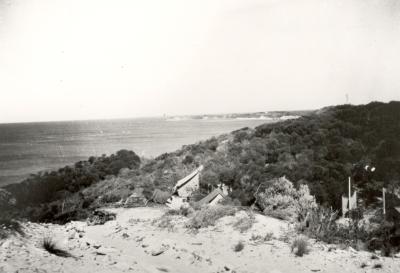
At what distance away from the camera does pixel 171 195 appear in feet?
55.4

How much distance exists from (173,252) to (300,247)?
3.42 m

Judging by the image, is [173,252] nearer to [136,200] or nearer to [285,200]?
[285,200]

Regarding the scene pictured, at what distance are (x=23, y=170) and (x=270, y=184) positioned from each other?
3689cm

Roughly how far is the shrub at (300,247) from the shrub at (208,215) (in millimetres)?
3028

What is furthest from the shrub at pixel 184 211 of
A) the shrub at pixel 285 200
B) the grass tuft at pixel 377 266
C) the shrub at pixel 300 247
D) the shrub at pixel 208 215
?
the grass tuft at pixel 377 266

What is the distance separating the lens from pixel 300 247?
973cm

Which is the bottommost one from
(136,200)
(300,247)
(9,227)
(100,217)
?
(136,200)

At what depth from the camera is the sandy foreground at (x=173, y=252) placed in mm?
7289

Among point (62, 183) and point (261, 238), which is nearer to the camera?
point (261, 238)

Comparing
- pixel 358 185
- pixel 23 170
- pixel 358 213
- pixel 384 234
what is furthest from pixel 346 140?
pixel 23 170

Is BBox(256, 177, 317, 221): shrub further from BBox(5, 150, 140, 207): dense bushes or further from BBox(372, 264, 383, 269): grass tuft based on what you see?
BBox(5, 150, 140, 207): dense bushes

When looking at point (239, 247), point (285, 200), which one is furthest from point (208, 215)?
point (285, 200)

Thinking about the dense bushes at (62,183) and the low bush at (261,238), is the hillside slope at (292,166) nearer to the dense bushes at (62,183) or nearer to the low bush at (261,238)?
the dense bushes at (62,183)

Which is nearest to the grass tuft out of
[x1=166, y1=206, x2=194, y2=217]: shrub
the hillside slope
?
[x1=166, y1=206, x2=194, y2=217]: shrub
